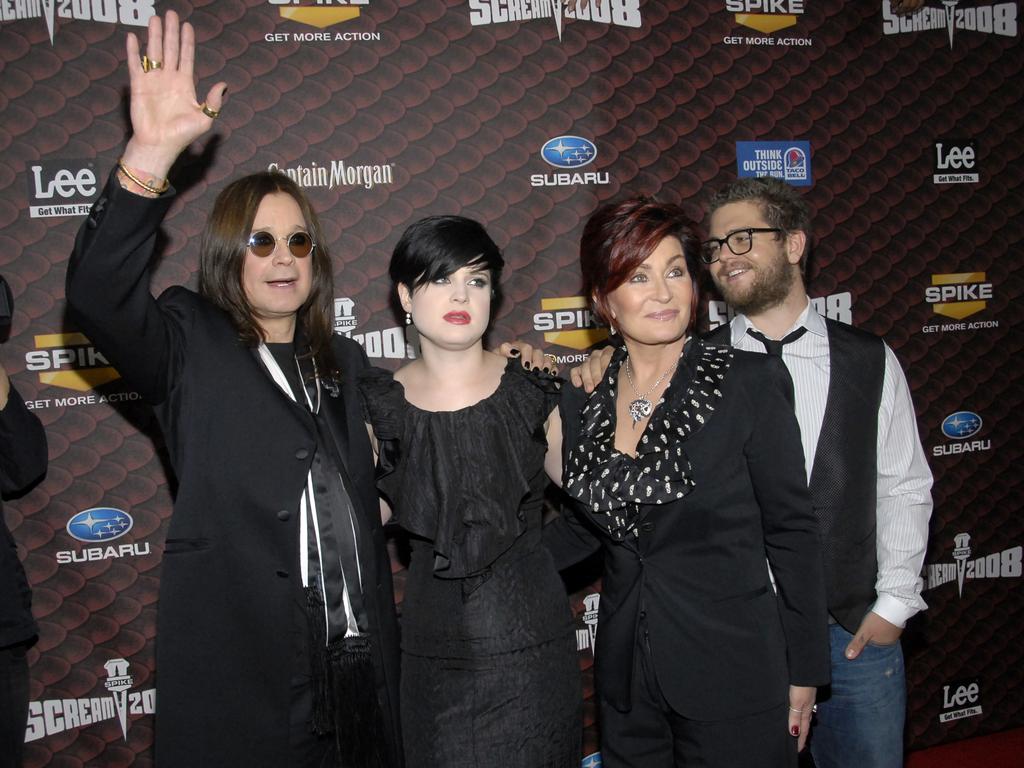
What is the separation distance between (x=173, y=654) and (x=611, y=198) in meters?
2.44

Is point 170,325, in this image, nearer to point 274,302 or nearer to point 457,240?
point 274,302

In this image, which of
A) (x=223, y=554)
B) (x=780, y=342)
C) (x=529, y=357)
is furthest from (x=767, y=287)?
(x=223, y=554)

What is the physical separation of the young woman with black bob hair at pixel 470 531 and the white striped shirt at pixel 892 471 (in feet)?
2.49

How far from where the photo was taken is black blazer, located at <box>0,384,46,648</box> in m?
2.14

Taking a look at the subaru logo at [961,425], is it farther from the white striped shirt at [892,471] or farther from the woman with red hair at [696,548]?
the woman with red hair at [696,548]

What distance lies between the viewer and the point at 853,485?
2.31 m

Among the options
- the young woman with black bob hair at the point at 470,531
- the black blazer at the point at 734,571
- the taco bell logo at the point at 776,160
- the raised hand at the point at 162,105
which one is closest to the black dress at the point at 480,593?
the young woman with black bob hair at the point at 470,531

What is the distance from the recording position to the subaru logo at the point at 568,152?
3385 mm

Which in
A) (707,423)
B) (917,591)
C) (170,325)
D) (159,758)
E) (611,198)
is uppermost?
(611,198)

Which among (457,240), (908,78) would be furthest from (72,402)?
(908,78)

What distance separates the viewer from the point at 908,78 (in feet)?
12.4

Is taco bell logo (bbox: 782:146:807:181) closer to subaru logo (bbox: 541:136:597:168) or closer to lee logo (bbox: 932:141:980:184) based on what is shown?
lee logo (bbox: 932:141:980:184)

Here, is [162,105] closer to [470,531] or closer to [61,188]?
[470,531]

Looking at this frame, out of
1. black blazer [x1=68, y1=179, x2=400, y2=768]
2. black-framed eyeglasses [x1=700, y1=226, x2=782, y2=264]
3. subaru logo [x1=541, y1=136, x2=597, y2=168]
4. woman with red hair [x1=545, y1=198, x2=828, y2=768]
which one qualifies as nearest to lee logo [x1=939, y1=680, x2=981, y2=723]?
woman with red hair [x1=545, y1=198, x2=828, y2=768]
